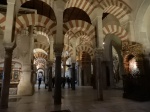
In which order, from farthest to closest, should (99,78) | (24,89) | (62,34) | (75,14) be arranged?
(75,14)
(24,89)
(99,78)
(62,34)

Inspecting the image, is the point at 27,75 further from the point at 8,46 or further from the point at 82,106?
the point at 82,106

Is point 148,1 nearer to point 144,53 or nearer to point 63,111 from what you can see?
point 144,53

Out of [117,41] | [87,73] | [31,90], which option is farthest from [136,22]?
[87,73]

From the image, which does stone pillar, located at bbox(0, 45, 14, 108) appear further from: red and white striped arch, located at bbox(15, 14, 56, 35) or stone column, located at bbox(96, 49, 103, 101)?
stone column, located at bbox(96, 49, 103, 101)

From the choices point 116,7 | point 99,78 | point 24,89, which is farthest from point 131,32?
point 24,89

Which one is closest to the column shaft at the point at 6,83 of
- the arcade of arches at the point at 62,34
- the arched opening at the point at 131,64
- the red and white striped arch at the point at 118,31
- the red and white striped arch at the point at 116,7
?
the arcade of arches at the point at 62,34

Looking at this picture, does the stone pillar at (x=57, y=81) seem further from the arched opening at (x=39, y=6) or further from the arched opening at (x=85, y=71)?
the arched opening at (x=85, y=71)

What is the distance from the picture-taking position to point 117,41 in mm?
10539

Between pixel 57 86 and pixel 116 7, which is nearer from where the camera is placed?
pixel 57 86

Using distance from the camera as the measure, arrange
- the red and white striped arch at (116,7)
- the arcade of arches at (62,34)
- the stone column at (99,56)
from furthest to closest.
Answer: the red and white striped arch at (116,7) < the stone column at (99,56) < the arcade of arches at (62,34)

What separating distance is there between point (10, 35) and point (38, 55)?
1062cm

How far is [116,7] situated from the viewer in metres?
6.22

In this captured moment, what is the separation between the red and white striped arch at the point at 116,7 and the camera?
18.8ft

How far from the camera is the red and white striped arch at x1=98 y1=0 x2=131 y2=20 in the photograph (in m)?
5.73
